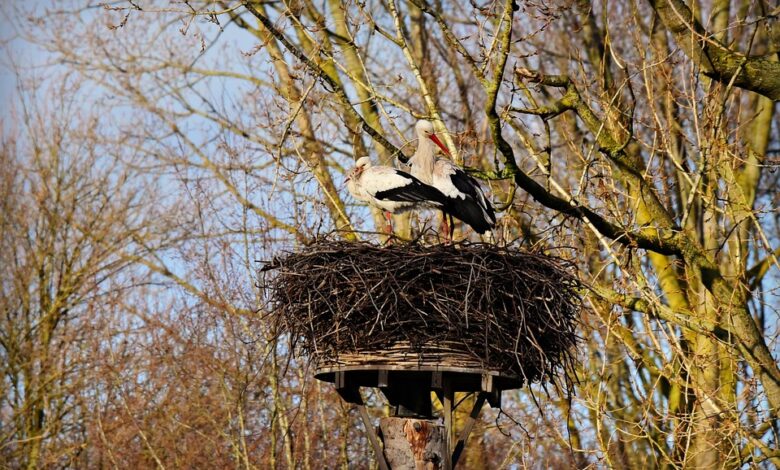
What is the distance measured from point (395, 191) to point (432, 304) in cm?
190

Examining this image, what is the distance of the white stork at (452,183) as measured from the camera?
6.86 metres

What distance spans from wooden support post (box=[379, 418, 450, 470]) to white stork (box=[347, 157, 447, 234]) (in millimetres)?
1967

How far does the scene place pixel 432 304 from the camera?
5.08 m

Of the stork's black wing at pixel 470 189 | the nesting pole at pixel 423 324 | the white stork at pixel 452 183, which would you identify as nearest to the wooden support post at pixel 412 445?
the nesting pole at pixel 423 324

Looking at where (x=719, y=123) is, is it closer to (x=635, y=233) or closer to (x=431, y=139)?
(x=635, y=233)

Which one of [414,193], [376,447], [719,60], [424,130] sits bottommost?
[376,447]

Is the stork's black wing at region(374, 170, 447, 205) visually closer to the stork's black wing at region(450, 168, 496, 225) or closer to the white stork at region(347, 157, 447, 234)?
the white stork at region(347, 157, 447, 234)

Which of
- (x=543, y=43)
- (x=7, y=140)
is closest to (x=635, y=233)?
(x=543, y=43)

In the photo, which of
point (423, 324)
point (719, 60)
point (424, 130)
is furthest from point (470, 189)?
point (423, 324)

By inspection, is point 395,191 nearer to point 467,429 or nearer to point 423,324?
point 423,324

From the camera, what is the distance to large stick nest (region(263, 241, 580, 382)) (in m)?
5.14

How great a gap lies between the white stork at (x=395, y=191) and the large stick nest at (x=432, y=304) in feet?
4.43

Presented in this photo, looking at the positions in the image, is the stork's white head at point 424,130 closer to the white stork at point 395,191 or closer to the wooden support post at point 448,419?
the white stork at point 395,191

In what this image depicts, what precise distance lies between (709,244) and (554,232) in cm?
238
